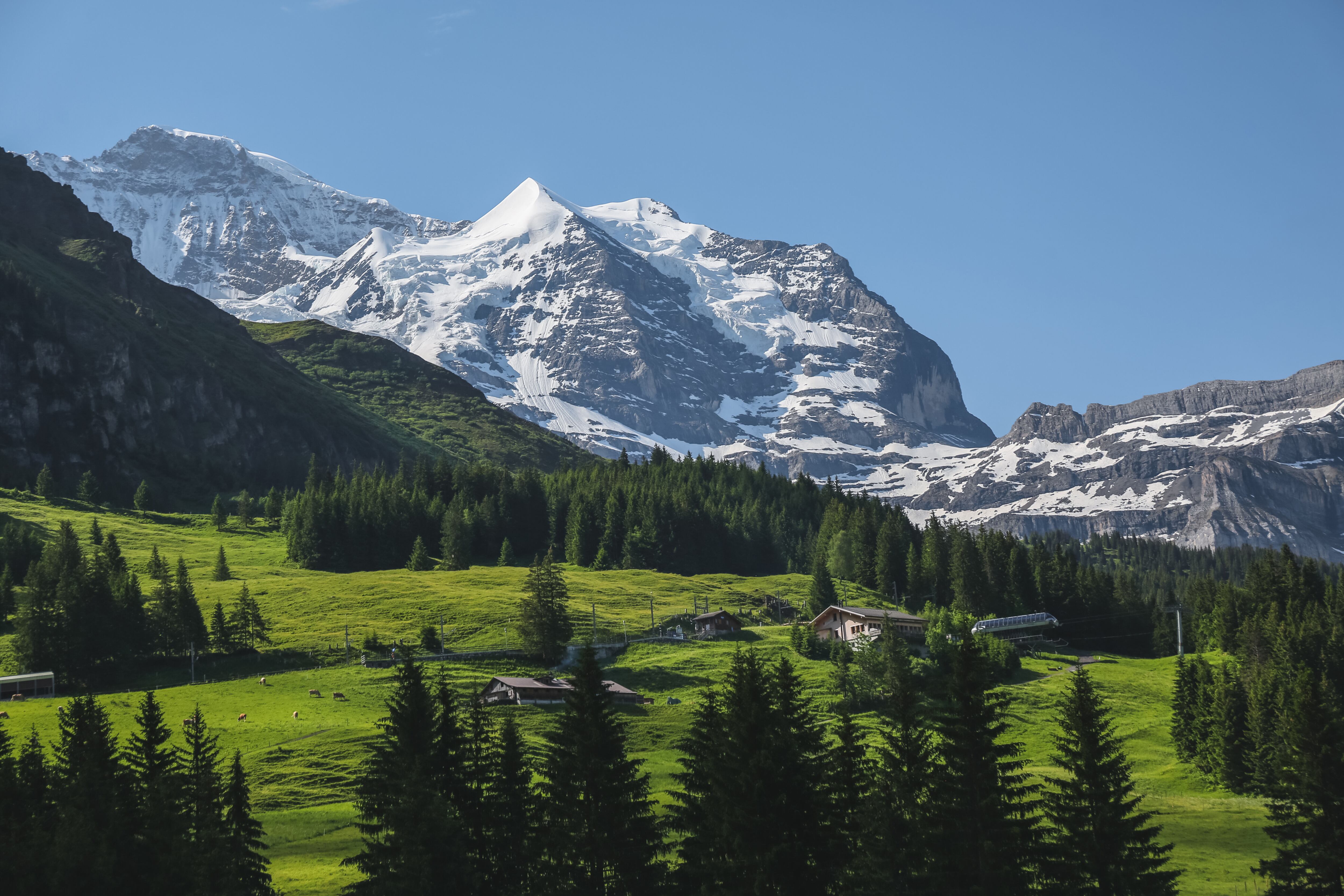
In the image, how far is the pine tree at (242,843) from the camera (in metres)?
54.0

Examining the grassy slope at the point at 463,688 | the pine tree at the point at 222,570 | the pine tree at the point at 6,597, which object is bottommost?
the grassy slope at the point at 463,688

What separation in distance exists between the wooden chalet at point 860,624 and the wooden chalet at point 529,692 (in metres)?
33.1

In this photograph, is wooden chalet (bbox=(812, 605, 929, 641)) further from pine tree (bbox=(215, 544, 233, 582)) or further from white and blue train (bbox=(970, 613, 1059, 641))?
pine tree (bbox=(215, 544, 233, 582))

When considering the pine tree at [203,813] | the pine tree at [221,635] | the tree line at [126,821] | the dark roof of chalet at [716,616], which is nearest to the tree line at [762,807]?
the pine tree at [203,813]

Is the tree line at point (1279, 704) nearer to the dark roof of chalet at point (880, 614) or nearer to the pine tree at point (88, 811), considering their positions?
the dark roof of chalet at point (880, 614)

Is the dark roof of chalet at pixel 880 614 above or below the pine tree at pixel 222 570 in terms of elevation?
below

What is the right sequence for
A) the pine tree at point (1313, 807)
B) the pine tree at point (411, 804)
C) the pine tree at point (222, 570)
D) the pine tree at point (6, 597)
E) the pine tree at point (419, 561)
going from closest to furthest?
the pine tree at point (411, 804)
the pine tree at point (1313, 807)
the pine tree at point (6, 597)
the pine tree at point (222, 570)
the pine tree at point (419, 561)

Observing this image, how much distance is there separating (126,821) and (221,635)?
7962 centimetres

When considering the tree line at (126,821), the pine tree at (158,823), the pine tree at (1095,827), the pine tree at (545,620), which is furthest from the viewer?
the pine tree at (545,620)

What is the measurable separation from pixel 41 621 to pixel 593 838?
8968cm

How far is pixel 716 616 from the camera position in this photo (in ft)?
500

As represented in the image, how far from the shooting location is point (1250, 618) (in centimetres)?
14150

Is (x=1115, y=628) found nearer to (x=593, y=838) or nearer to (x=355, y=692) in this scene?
(x=355, y=692)

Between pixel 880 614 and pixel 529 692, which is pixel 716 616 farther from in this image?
pixel 529 692
